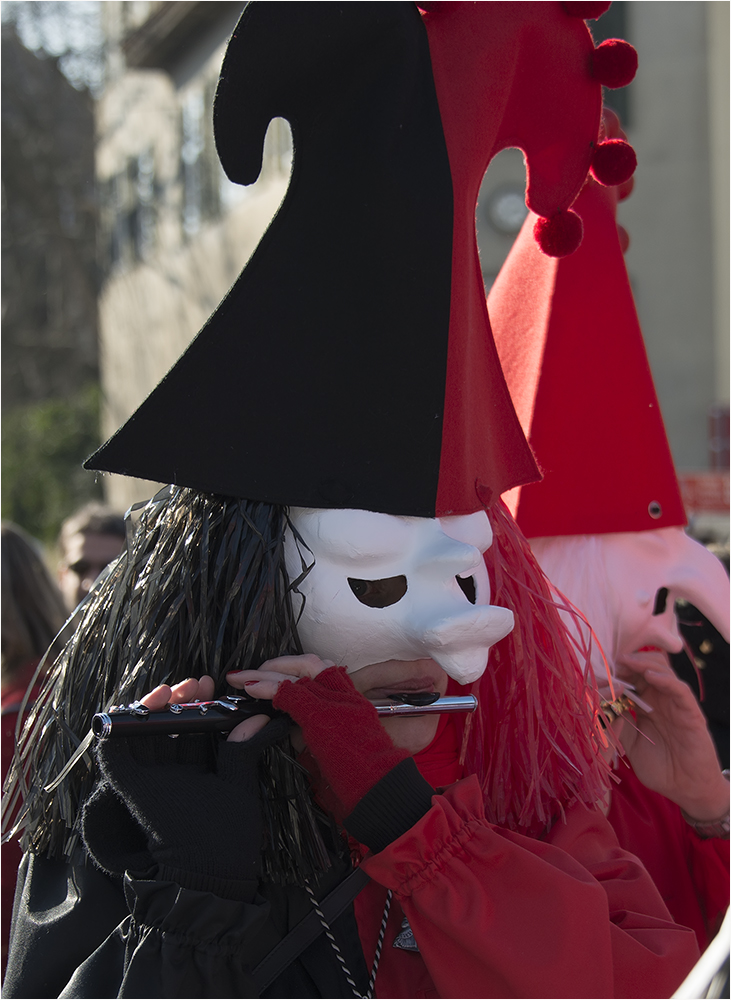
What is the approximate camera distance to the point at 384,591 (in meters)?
1.24

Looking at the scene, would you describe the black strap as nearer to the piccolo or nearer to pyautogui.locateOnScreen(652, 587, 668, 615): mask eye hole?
the piccolo

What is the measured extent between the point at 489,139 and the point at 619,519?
2.34 feet

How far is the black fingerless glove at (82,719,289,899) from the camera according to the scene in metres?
1.06

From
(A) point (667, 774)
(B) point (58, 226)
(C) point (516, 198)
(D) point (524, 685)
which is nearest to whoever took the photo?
(D) point (524, 685)

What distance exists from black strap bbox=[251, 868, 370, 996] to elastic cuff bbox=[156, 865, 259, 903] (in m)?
0.12

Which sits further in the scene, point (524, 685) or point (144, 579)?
point (524, 685)

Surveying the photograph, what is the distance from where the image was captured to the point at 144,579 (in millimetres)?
1258

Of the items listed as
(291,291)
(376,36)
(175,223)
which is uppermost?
(175,223)

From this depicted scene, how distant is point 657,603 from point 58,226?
13694 millimetres

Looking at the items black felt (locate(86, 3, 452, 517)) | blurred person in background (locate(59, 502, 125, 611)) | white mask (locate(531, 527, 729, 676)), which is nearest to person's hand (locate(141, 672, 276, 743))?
black felt (locate(86, 3, 452, 517))

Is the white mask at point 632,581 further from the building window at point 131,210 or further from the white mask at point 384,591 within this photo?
the building window at point 131,210

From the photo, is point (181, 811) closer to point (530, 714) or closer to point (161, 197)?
point (530, 714)

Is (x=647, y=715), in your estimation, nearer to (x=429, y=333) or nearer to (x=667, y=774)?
(x=667, y=774)

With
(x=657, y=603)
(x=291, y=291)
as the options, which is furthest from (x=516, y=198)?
(x=291, y=291)
